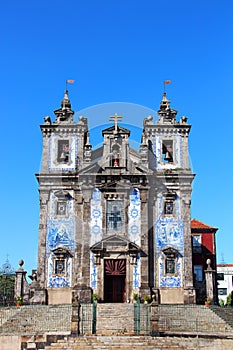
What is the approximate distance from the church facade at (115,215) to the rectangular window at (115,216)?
0.21 feet

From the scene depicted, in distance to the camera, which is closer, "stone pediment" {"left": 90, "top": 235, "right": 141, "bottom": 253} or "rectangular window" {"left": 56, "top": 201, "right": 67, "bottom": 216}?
"stone pediment" {"left": 90, "top": 235, "right": 141, "bottom": 253}

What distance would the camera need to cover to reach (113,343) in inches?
771

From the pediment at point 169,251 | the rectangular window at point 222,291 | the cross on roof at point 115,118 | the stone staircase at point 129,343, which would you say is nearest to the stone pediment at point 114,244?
the pediment at point 169,251

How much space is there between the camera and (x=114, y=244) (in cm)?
3134

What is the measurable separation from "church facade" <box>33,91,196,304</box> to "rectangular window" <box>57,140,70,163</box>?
0.07m

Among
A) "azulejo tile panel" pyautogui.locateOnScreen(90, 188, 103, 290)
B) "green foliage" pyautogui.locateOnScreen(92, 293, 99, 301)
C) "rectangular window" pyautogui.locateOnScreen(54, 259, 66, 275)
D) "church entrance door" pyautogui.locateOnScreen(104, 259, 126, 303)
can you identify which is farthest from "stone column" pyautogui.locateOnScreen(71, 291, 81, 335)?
"rectangular window" pyautogui.locateOnScreen(54, 259, 66, 275)

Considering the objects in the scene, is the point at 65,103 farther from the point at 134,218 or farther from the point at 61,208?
the point at 134,218

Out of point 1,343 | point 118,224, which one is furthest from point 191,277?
point 1,343

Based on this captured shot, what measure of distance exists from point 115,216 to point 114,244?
1.88m

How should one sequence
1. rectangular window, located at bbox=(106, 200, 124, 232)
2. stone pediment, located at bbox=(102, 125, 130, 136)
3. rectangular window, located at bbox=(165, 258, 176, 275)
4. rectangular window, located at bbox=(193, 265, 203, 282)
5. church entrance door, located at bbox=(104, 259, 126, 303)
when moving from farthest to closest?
1. rectangular window, located at bbox=(193, 265, 203, 282)
2. stone pediment, located at bbox=(102, 125, 130, 136)
3. rectangular window, located at bbox=(106, 200, 124, 232)
4. rectangular window, located at bbox=(165, 258, 176, 275)
5. church entrance door, located at bbox=(104, 259, 126, 303)

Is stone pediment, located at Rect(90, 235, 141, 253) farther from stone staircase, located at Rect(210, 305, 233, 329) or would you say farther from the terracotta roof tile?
the terracotta roof tile

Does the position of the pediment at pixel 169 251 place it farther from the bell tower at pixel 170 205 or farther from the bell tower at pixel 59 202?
the bell tower at pixel 59 202

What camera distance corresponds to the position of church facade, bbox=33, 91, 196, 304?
31.0 metres

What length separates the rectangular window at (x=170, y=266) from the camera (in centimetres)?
3141
